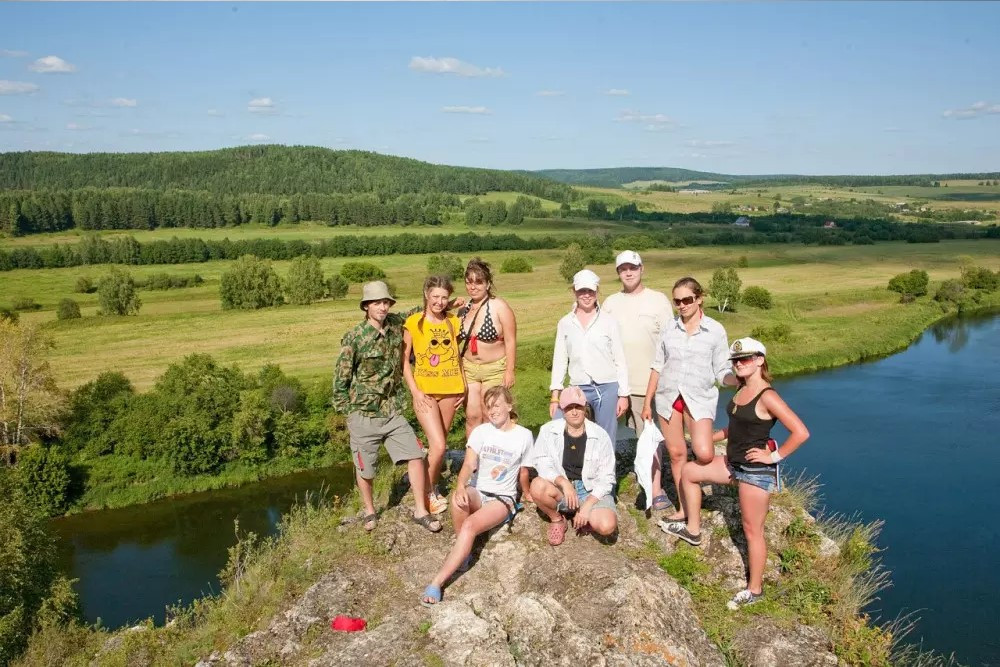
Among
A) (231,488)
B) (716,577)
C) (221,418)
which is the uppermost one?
(716,577)

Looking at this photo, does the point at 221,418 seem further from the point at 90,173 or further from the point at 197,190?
the point at 90,173

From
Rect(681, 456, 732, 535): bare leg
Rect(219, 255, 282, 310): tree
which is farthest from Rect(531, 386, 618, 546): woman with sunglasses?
Rect(219, 255, 282, 310): tree

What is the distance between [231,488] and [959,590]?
2212cm

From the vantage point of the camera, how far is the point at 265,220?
358 feet

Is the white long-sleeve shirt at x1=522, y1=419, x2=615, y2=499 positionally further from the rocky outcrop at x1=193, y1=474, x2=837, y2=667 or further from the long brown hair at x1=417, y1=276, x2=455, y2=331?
the long brown hair at x1=417, y1=276, x2=455, y2=331

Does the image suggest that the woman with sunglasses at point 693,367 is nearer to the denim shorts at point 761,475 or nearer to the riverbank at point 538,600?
the denim shorts at point 761,475

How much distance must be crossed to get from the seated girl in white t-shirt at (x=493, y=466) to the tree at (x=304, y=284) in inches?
2069

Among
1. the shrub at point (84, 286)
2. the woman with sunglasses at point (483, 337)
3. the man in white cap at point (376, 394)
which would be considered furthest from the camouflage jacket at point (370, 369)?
the shrub at point (84, 286)

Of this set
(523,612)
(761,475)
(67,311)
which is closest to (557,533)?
(523,612)

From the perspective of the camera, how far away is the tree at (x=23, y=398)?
25797 millimetres

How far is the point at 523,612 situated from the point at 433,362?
2474 mm

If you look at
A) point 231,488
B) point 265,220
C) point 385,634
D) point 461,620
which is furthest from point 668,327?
point 265,220

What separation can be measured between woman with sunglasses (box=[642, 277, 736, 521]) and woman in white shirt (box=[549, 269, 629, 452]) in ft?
1.39

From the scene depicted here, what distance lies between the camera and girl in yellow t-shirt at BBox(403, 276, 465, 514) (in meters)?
6.87
